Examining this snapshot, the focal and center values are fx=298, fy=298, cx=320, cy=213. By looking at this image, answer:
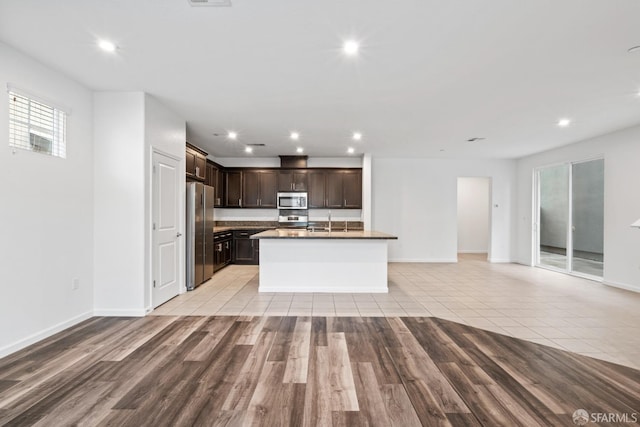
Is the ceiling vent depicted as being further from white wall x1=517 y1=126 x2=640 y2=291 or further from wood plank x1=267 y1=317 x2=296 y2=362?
white wall x1=517 y1=126 x2=640 y2=291

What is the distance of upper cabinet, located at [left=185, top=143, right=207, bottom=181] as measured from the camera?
4930mm

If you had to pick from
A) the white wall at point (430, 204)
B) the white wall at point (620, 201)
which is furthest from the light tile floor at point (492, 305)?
the white wall at point (430, 204)

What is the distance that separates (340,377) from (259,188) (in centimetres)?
582

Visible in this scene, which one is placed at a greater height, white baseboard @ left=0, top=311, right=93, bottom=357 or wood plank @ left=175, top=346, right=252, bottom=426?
white baseboard @ left=0, top=311, right=93, bottom=357

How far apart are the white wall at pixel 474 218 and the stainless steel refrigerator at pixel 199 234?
7.87m

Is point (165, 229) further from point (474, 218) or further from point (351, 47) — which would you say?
point (474, 218)

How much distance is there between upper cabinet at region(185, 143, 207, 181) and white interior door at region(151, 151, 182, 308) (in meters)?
0.41

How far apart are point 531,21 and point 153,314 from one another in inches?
189

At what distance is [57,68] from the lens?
10.1ft

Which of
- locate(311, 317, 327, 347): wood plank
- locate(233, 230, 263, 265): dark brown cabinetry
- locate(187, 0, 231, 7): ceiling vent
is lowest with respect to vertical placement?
locate(311, 317, 327, 347): wood plank

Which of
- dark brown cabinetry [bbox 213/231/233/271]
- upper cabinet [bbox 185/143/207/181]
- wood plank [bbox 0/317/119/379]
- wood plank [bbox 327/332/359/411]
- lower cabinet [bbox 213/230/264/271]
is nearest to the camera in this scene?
wood plank [bbox 327/332/359/411]

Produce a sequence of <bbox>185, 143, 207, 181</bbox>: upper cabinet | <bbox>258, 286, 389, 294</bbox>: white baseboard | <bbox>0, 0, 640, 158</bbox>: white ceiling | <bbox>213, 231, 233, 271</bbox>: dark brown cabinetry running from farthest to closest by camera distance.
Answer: <bbox>213, 231, 233, 271</bbox>: dark brown cabinetry → <bbox>185, 143, 207, 181</bbox>: upper cabinet → <bbox>258, 286, 389, 294</bbox>: white baseboard → <bbox>0, 0, 640, 158</bbox>: white ceiling

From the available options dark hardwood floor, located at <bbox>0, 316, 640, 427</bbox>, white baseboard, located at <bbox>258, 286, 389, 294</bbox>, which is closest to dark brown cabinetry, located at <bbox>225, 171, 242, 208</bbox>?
white baseboard, located at <bbox>258, 286, 389, 294</bbox>

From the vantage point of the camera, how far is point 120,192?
364 centimetres
